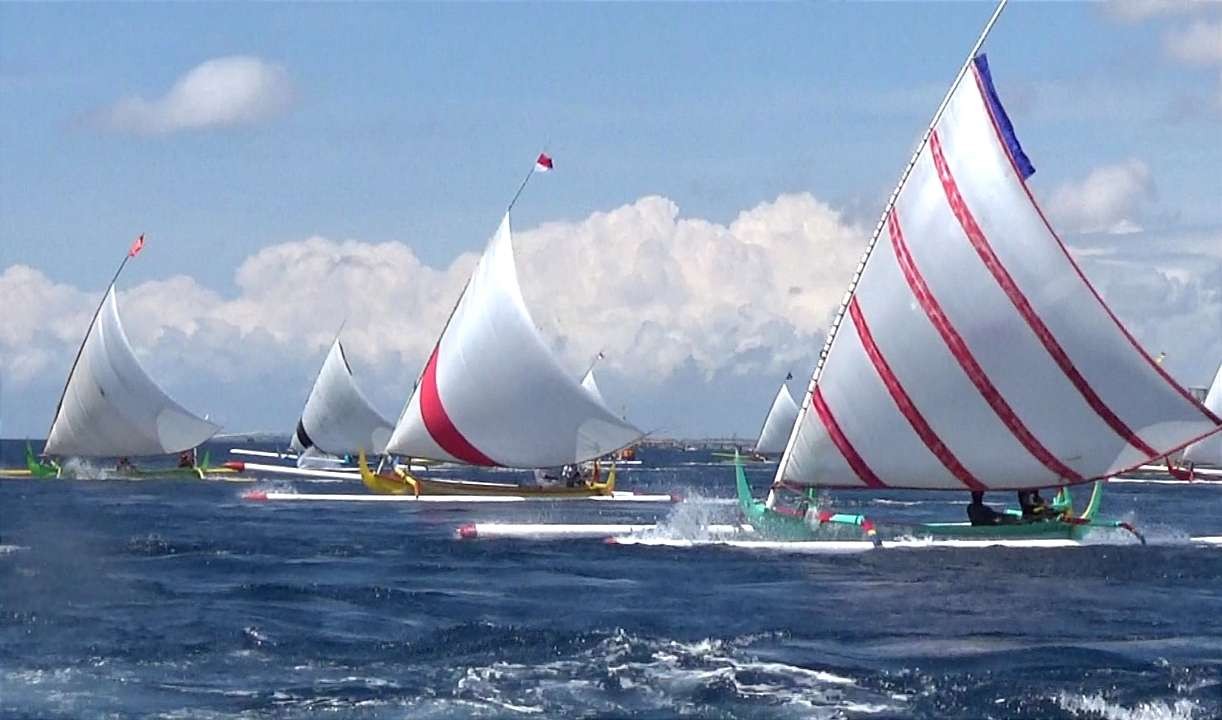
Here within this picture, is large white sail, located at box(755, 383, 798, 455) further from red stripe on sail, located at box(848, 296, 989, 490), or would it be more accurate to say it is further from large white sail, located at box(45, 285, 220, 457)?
red stripe on sail, located at box(848, 296, 989, 490)

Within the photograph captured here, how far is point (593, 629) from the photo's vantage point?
1570 inches

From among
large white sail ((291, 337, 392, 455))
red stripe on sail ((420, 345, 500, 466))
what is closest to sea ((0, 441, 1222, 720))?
red stripe on sail ((420, 345, 500, 466))

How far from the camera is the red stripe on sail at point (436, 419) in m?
88.1

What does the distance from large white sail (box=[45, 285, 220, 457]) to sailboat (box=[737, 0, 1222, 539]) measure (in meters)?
72.0

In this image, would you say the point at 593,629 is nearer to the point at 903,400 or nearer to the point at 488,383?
the point at 903,400

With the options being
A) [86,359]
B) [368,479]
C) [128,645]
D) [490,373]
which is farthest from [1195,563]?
[86,359]

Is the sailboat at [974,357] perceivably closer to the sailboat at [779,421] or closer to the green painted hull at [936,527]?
the green painted hull at [936,527]

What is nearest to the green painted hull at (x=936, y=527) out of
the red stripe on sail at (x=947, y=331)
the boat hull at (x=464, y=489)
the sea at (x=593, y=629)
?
the sea at (x=593, y=629)

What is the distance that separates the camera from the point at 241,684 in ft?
107

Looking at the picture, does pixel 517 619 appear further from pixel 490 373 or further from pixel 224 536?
pixel 490 373

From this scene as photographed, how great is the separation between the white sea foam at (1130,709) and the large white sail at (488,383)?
192 feet

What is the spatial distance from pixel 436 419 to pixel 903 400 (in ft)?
109

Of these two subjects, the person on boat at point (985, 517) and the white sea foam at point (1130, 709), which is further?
the person on boat at point (985, 517)

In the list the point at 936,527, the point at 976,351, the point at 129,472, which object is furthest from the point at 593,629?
the point at 129,472
